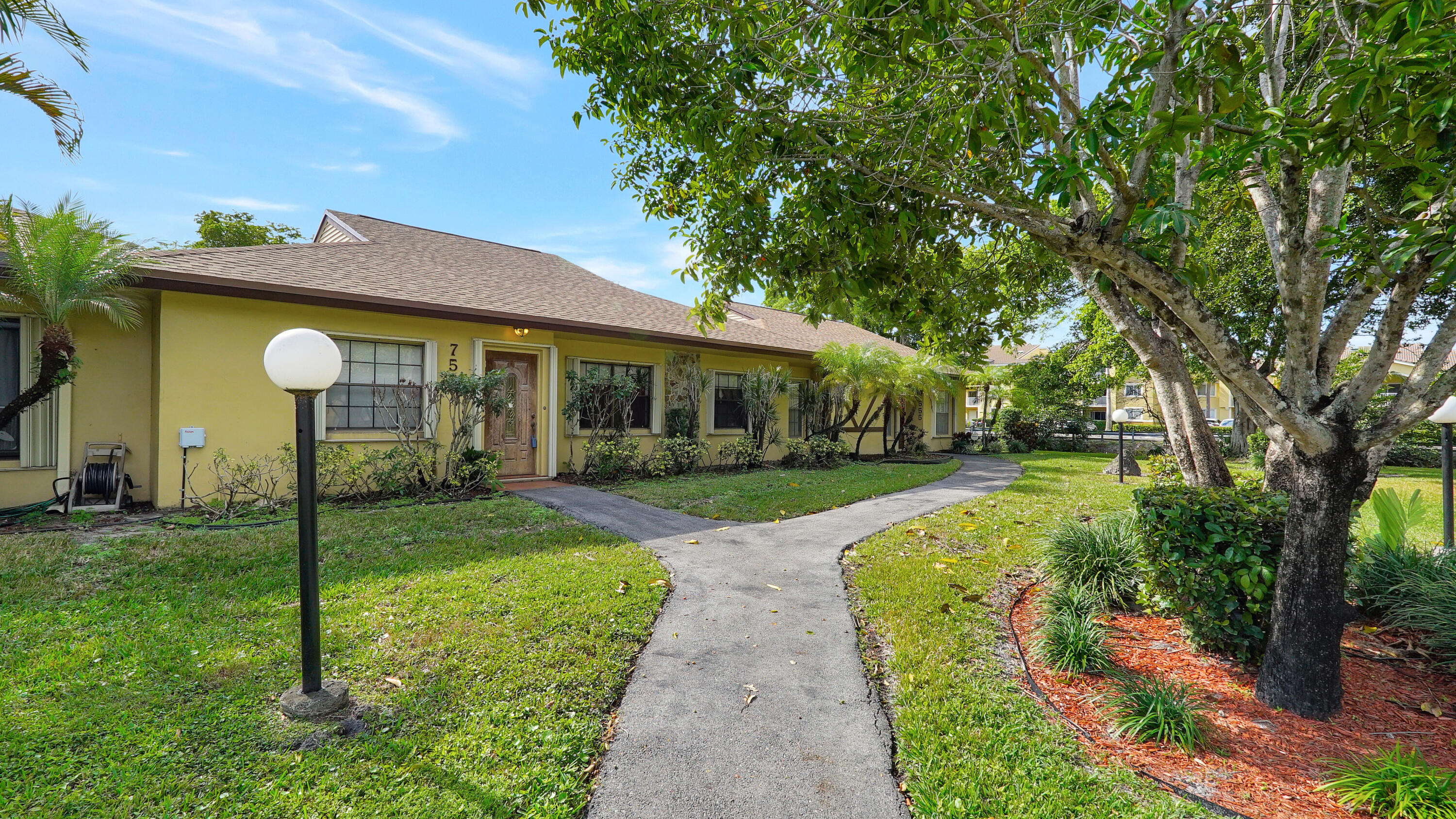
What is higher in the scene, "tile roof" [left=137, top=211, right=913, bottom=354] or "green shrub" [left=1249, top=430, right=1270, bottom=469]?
"tile roof" [left=137, top=211, right=913, bottom=354]

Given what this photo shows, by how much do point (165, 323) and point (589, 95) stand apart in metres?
6.69

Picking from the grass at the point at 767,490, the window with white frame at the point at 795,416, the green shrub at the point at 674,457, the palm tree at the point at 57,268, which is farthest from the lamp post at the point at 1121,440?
the palm tree at the point at 57,268

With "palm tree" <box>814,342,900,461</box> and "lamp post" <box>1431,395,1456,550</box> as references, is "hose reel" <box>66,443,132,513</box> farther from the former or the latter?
"lamp post" <box>1431,395,1456,550</box>

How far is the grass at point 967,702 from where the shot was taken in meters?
2.47

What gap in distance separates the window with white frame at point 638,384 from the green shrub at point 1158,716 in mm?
8966

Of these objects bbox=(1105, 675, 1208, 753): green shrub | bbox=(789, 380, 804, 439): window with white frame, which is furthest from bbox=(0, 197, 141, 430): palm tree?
bbox=(789, 380, 804, 439): window with white frame

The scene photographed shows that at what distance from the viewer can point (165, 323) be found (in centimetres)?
723

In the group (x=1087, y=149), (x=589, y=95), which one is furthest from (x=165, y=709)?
(x=1087, y=149)

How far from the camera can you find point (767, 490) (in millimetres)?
9922

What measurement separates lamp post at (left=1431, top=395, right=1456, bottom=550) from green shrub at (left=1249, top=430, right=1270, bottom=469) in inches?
431

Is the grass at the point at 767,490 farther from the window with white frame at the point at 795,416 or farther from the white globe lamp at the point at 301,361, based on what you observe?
the white globe lamp at the point at 301,361

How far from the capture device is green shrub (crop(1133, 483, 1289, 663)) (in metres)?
3.62

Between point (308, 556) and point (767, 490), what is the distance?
7.51 m

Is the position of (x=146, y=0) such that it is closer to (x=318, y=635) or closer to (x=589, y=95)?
(x=589, y=95)
